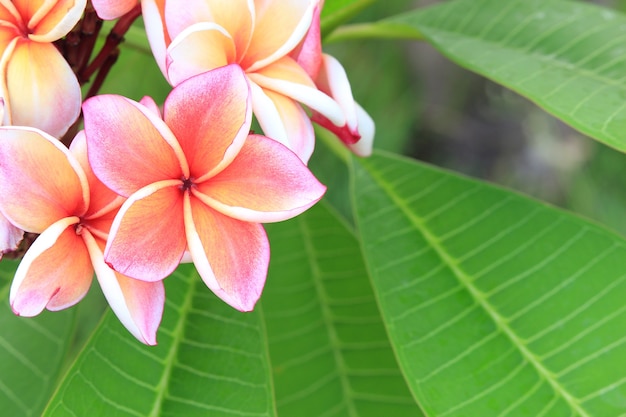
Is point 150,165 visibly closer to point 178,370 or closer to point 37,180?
point 37,180

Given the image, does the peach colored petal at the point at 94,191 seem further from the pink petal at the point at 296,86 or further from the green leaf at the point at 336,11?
the green leaf at the point at 336,11

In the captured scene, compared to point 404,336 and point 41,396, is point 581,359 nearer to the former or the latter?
point 404,336

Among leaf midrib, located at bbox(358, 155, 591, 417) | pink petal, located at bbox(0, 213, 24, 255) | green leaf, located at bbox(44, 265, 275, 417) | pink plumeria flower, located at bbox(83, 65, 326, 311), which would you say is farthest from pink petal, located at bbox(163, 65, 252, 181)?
leaf midrib, located at bbox(358, 155, 591, 417)

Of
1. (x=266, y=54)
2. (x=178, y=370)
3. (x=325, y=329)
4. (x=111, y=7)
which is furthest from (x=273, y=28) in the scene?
(x=325, y=329)

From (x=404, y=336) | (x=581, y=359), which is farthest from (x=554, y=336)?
(x=404, y=336)

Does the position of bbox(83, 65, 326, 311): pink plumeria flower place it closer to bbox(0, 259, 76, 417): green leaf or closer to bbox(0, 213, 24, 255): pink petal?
bbox(0, 213, 24, 255): pink petal
